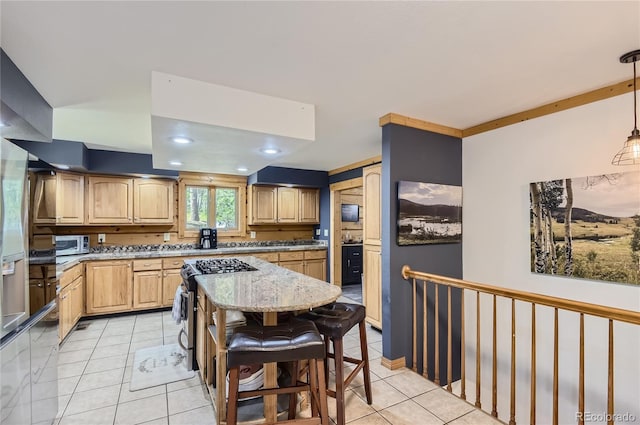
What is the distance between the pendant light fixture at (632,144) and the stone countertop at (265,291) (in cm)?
217

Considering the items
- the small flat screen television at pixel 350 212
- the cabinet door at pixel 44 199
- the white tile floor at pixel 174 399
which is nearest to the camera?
the cabinet door at pixel 44 199

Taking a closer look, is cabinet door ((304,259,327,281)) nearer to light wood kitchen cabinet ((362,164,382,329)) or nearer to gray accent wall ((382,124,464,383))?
light wood kitchen cabinet ((362,164,382,329))

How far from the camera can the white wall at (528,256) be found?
2217 millimetres

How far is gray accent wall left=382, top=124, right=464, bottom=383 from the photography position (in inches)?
112

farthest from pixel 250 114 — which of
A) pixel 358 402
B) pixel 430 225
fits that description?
pixel 358 402

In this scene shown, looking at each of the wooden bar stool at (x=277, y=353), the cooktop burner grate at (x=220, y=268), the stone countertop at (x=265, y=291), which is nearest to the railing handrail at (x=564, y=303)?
the stone countertop at (x=265, y=291)

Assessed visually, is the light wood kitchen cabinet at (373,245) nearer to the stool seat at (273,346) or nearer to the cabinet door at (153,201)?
the stool seat at (273,346)

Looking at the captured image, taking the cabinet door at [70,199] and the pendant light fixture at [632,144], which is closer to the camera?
the pendant light fixture at [632,144]

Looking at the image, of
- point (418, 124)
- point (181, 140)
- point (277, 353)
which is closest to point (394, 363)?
point (277, 353)

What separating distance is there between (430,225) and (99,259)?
423 cm

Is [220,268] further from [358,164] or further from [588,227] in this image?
[588,227]

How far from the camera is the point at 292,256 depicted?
17.8ft

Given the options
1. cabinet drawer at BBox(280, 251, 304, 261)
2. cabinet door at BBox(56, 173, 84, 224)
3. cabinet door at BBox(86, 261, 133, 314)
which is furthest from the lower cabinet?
cabinet drawer at BBox(280, 251, 304, 261)

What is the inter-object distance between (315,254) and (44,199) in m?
4.22
